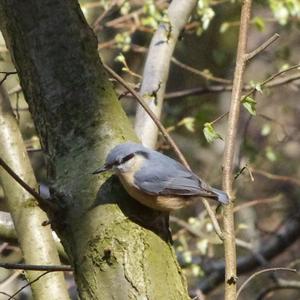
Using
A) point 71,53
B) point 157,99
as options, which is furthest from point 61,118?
point 157,99

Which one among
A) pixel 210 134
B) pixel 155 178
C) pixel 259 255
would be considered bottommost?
pixel 259 255

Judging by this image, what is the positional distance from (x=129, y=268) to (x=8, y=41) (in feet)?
2.12

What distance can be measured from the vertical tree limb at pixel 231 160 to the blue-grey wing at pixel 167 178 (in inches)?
9.6

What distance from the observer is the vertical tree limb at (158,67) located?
8.09 feet

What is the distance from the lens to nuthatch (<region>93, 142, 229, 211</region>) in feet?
5.48

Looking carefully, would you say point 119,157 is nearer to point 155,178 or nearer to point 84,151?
point 84,151

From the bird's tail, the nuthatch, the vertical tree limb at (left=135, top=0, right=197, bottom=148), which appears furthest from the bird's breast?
the vertical tree limb at (left=135, top=0, right=197, bottom=148)

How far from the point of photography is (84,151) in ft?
5.41

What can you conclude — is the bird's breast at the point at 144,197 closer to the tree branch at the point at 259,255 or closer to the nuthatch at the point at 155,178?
the nuthatch at the point at 155,178

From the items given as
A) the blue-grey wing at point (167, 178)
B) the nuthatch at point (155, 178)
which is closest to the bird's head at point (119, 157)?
the nuthatch at point (155, 178)

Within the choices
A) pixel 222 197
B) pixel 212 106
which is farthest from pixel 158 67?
pixel 212 106

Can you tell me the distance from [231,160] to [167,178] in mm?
347

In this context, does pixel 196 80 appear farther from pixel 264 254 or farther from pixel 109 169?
pixel 109 169

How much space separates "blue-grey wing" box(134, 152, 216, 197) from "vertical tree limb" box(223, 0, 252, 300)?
244 millimetres
